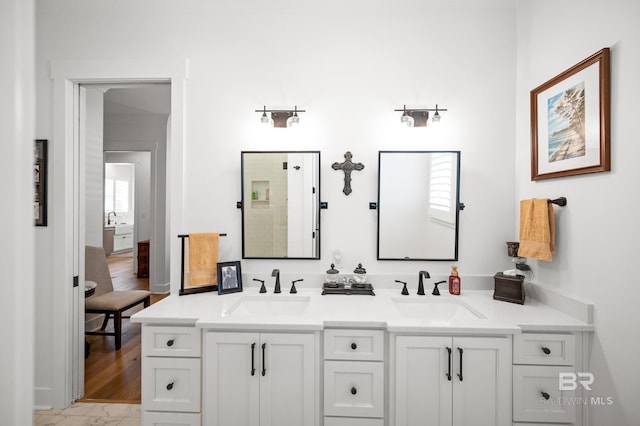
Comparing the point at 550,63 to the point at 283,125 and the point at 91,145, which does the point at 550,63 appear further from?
the point at 91,145

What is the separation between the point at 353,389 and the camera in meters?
1.46

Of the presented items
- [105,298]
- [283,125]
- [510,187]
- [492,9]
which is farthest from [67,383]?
[492,9]

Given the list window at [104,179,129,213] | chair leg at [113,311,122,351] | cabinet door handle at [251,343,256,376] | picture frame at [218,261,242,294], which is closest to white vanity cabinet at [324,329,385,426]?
cabinet door handle at [251,343,256,376]

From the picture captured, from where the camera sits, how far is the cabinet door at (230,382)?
147 cm

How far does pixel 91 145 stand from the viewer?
2781 millimetres

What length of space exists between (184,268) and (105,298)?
1591 mm

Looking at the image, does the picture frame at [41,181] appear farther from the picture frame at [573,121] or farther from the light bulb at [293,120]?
the picture frame at [573,121]

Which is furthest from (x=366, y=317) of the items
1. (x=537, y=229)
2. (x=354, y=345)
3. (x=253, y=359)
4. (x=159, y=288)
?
(x=159, y=288)

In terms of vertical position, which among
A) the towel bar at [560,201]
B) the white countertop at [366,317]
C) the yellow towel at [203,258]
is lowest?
the white countertop at [366,317]

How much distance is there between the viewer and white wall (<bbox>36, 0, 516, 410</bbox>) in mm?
2027

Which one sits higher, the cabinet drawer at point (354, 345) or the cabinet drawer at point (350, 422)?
the cabinet drawer at point (354, 345)

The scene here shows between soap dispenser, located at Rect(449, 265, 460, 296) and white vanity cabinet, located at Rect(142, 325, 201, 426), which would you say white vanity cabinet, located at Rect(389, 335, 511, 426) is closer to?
soap dispenser, located at Rect(449, 265, 460, 296)

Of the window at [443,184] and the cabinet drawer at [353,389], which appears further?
the window at [443,184]

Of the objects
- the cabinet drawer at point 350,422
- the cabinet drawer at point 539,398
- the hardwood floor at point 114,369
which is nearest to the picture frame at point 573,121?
the cabinet drawer at point 539,398
